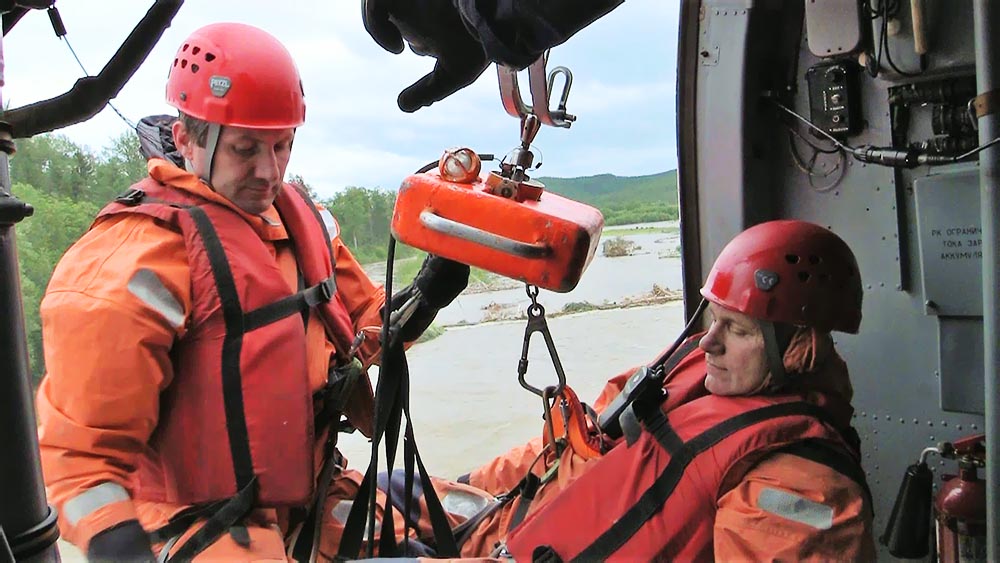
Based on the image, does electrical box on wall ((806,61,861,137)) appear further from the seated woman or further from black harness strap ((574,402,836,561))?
black harness strap ((574,402,836,561))

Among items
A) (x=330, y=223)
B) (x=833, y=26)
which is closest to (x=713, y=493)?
(x=330, y=223)

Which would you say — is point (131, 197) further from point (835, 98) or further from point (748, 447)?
point (835, 98)

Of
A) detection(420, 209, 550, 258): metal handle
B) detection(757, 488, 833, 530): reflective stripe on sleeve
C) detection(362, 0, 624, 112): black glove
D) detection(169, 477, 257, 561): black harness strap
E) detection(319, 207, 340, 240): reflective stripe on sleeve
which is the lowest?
detection(169, 477, 257, 561): black harness strap

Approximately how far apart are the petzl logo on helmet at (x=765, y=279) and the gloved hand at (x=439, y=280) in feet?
2.08

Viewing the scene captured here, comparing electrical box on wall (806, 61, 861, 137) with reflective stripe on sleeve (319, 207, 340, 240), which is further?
electrical box on wall (806, 61, 861, 137)

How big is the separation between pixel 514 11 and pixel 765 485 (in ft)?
3.00

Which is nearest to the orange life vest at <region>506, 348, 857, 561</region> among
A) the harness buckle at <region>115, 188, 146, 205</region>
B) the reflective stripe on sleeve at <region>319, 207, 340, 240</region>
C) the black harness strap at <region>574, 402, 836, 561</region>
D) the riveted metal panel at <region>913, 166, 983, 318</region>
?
the black harness strap at <region>574, 402, 836, 561</region>

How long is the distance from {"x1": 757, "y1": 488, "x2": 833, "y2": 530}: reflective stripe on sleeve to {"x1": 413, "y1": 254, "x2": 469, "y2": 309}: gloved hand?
781 mm

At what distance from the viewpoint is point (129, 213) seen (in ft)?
5.10

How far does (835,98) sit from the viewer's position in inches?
89.1

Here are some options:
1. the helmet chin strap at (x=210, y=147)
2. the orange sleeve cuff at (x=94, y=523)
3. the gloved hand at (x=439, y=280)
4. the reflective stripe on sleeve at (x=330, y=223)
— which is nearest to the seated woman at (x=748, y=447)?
the gloved hand at (x=439, y=280)

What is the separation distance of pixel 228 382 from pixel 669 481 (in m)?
0.93

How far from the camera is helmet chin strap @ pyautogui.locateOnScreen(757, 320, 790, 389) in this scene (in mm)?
1506

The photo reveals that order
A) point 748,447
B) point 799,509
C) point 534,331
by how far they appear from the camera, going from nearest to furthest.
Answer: point 799,509 < point 748,447 < point 534,331
